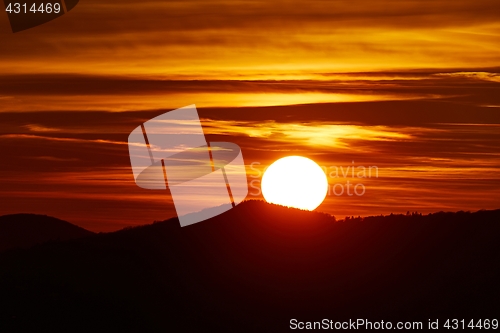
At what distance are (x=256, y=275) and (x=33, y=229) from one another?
58007mm

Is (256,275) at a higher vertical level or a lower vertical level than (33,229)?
higher

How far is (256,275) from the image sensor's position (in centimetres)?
3853

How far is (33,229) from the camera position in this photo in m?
91.1

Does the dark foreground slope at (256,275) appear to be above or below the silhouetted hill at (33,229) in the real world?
above

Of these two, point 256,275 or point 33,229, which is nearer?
point 256,275

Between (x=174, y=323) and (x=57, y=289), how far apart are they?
4.80 m

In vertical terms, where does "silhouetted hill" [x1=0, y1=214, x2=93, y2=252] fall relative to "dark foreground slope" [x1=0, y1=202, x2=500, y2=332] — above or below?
below

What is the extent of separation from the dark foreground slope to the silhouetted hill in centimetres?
4469

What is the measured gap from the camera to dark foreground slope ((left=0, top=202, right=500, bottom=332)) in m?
31.9

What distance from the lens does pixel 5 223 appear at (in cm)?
9288

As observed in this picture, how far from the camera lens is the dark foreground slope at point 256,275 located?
105ft

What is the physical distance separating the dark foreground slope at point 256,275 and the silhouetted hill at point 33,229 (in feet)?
147

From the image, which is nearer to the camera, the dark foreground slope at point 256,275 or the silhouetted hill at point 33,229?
the dark foreground slope at point 256,275

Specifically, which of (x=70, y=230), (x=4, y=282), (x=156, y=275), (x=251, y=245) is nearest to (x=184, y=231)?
(x=251, y=245)
